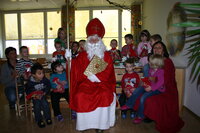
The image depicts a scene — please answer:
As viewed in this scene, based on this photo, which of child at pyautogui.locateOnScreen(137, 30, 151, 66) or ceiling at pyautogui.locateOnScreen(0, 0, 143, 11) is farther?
ceiling at pyautogui.locateOnScreen(0, 0, 143, 11)

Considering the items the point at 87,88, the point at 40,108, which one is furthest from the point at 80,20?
the point at 87,88

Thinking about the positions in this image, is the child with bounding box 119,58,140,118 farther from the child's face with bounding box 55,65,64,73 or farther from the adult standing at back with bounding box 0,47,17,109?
the adult standing at back with bounding box 0,47,17,109

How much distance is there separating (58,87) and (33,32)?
7297 mm

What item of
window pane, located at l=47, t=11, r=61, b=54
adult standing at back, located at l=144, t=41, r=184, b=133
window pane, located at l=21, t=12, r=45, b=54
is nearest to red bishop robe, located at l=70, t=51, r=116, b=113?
adult standing at back, located at l=144, t=41, r=184, b=133

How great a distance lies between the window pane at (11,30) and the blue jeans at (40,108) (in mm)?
7640

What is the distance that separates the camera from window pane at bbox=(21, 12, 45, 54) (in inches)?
368

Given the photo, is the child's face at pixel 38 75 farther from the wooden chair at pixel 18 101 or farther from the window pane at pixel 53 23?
the window pane at pixel 53 23

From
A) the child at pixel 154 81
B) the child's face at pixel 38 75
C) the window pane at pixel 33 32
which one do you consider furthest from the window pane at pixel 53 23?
the child at pixel 154 81

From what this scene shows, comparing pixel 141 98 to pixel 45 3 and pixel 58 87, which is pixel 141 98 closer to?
pixel 58 87

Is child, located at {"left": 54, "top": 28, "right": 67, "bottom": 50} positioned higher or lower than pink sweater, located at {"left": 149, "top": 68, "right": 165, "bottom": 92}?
higher

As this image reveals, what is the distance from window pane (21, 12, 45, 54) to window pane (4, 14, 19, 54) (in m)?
0.43

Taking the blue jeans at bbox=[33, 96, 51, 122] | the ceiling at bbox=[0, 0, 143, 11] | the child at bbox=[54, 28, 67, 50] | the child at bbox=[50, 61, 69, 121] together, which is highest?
the ceiling at bbox=[0, 0, 143, 11]

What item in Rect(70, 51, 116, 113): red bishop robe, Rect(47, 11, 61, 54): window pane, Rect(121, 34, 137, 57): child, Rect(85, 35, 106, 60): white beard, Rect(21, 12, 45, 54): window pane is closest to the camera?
Rect(70, 51, 116, 113): red bishop robe

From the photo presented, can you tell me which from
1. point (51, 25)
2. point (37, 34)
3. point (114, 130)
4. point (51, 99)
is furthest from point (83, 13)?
point (114, 130)
